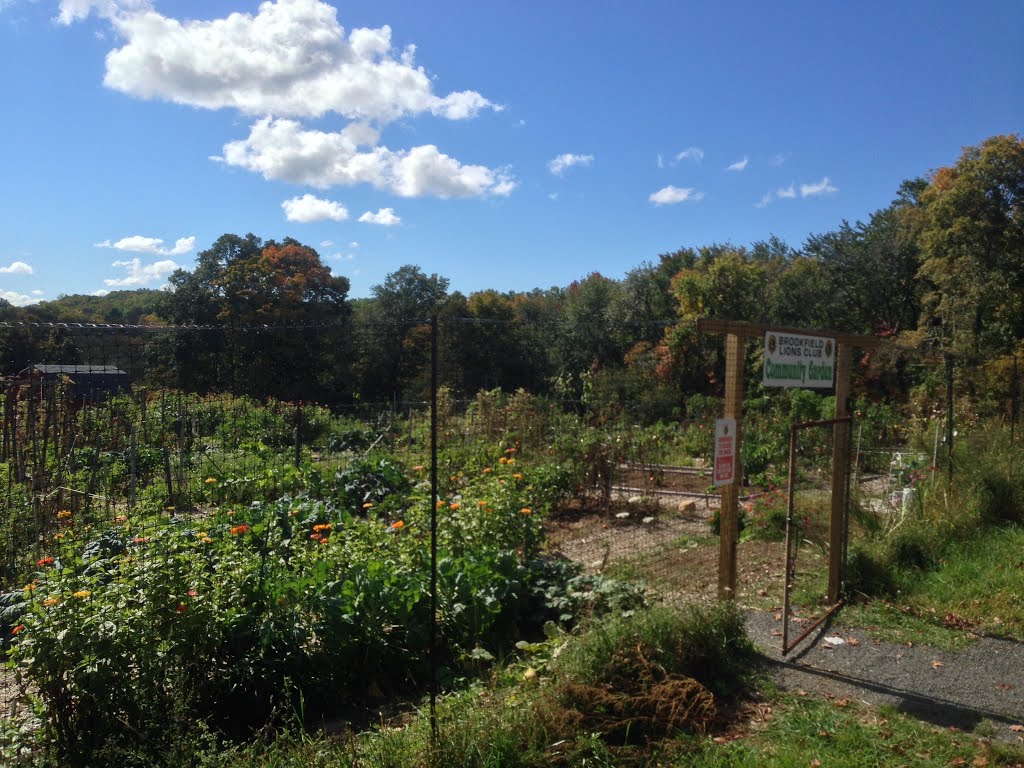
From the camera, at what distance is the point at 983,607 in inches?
220

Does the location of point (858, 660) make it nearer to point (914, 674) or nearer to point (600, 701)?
point (914, 674)

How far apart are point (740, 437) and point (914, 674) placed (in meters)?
1.77

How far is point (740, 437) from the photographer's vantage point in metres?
4.93

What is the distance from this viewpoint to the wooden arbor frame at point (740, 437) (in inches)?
187

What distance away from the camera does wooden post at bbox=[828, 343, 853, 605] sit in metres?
5.64

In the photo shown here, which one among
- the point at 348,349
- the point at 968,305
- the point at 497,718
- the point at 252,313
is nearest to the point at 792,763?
the point at 497,718

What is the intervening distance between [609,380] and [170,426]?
4.04 m

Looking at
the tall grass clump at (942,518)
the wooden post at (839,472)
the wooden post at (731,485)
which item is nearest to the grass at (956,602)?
the tall grass clump at (942,518)

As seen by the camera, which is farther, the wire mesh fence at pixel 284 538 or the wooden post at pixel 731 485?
the wooden post at pixel 731 485

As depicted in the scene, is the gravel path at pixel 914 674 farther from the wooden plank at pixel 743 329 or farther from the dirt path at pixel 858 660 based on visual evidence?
the wooden plank at pixel 743 329

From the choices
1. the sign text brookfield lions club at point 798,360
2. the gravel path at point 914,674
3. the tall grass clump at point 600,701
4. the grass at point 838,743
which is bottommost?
the gravel path at point 914,674

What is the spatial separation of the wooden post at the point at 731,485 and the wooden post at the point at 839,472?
1.20 m

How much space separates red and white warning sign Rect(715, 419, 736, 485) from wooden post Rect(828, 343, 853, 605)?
129cm

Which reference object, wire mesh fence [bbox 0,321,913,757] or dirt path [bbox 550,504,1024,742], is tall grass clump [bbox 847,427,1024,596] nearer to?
dirt path [bbox 550,504,1024,742]
